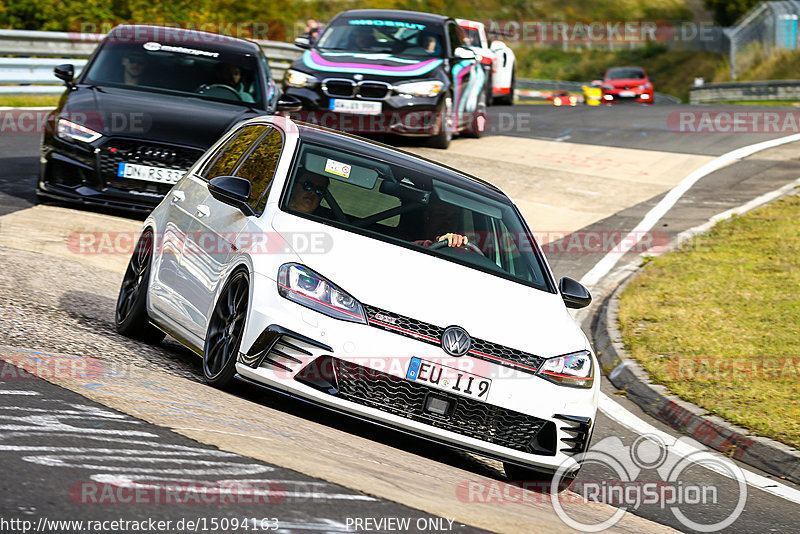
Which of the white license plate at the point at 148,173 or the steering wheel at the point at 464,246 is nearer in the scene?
the steering wheel at the point at 464,246

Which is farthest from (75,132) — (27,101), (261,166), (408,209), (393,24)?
(27,101)

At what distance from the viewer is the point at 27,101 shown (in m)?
21.6

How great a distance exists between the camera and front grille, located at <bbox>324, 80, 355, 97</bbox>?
1725 cm

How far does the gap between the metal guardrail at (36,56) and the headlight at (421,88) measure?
7.78 m

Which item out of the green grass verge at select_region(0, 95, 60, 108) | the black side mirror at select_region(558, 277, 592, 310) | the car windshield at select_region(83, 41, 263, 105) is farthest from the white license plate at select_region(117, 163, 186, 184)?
the green grass verge at select_region(0, 95, 60, 108)

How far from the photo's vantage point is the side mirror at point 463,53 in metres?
18.5

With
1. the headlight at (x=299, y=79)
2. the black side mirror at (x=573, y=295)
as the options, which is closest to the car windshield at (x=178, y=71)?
the headlight at (x=299, y=79)

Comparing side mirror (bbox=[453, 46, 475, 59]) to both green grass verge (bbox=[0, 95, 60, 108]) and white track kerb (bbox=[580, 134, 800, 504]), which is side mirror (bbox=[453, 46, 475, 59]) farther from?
green grass verge (bbox=[0, 95, 60, 108])

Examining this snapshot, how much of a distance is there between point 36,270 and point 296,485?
17.0 ft

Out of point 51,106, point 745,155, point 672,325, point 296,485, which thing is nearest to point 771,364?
point 672,325

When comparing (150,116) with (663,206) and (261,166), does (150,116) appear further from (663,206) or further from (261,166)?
(663,206)

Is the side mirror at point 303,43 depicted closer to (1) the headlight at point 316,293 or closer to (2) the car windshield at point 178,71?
(2) the car windshield at point 178,71

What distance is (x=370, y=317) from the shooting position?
19.6 ft

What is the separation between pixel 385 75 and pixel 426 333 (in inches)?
461
